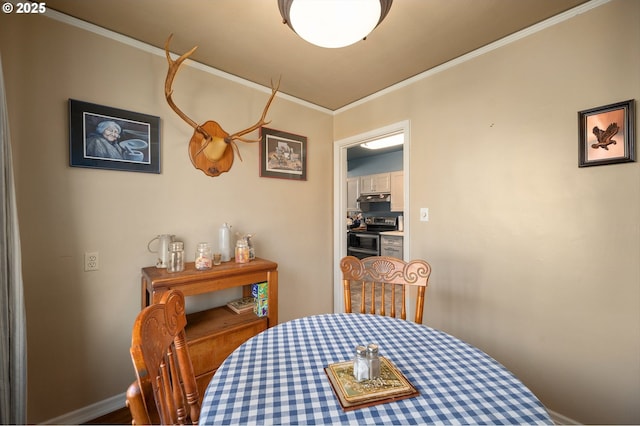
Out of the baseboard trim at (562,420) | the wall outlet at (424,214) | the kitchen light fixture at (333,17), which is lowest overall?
the baseboard trim at (562,420)

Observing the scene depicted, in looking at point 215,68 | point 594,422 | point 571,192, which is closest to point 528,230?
point 571,192

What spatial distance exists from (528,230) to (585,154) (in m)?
0.53

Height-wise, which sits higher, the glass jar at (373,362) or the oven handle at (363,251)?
the glass jar at (373,362)

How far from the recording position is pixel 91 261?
5.39 ft

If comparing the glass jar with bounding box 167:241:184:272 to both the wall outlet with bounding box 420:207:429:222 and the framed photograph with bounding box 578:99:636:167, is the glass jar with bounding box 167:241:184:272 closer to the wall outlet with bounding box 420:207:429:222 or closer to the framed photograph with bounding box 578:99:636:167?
the wall outlet with bounding box 420:207:429:222

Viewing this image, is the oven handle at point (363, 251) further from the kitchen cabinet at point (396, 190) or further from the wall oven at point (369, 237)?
the kitchen cabinet at point (396, 190)

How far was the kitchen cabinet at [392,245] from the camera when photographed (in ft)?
14.4

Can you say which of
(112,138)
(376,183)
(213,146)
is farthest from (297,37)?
(376,183)

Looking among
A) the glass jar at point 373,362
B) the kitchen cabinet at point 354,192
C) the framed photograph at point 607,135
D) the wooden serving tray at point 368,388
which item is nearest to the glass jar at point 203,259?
the wooden serving tray at point 368,388

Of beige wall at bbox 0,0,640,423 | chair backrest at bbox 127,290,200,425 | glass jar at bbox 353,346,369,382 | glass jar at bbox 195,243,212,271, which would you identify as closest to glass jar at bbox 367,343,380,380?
glass jar at bbox 353,346,369,382

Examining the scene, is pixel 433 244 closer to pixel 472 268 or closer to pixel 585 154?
pixel 472 268

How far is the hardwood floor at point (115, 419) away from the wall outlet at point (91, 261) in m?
0.95

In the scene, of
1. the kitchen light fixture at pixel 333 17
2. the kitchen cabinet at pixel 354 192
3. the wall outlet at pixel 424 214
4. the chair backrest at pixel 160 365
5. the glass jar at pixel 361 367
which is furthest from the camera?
the kitchen cabinet at pixel 354 192

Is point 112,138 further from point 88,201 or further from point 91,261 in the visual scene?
point 91,261
